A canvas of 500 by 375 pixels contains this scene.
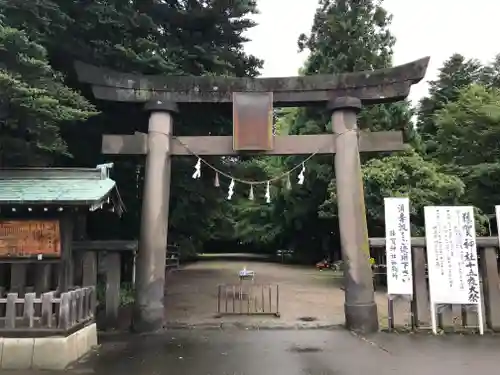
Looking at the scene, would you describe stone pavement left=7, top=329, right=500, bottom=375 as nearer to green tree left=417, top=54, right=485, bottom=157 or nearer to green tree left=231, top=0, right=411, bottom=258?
green tree left=231, top=0, right=411, bottom=258

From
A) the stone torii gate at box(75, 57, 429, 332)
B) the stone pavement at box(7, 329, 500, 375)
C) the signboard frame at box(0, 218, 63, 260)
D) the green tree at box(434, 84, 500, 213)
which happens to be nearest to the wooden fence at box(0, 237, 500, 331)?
the stone torii gate at box(75, 57, 429, 332)

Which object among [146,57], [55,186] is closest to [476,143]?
[146,57]

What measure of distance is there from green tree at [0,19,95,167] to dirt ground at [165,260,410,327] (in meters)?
5.11

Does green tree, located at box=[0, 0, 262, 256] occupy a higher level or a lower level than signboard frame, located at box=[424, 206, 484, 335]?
higher

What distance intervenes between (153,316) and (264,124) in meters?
5.00

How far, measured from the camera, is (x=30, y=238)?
855cm

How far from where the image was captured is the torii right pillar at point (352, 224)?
10.1 m

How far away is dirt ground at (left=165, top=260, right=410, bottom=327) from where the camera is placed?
11480 mm

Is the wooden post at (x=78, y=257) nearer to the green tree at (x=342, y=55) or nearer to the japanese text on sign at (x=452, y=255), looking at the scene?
the japanese text on sign at (x=452, y=255)

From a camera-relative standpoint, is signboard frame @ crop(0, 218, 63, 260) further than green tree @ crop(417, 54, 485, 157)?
No

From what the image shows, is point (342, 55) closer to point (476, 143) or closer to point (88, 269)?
point (476, 143)

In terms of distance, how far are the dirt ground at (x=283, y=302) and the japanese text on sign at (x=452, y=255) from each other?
1506mm

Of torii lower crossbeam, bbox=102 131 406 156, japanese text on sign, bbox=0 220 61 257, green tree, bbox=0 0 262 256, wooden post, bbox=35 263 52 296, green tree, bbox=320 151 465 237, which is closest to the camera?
japanese text on sign, bbox=0 220 61 257

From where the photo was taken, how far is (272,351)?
8250mm
